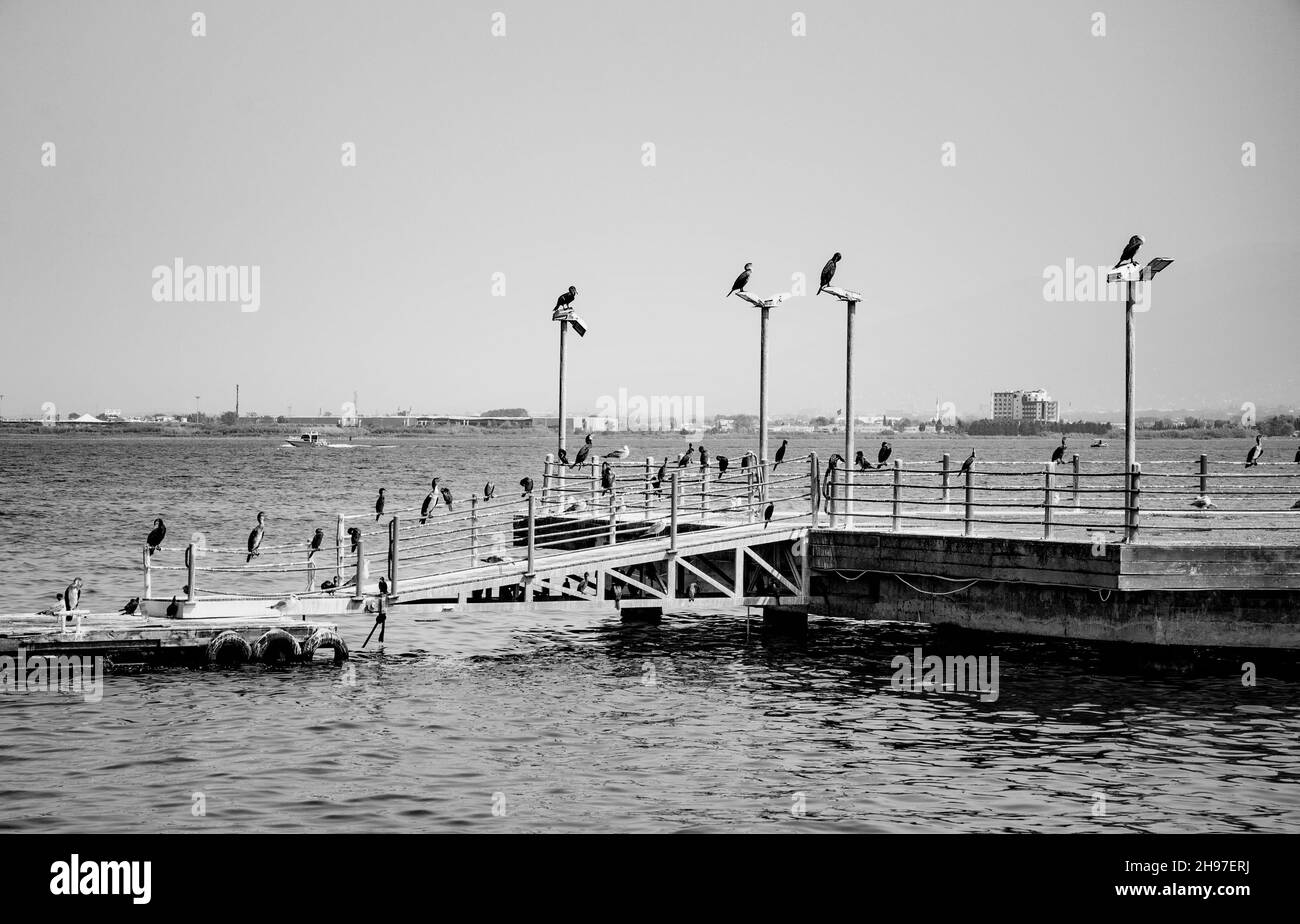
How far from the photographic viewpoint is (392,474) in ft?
466

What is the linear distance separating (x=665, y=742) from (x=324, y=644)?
8.31 meters

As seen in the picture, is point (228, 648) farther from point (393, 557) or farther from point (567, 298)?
point (567, 298)

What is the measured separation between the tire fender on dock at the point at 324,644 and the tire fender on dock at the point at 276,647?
0.55ft

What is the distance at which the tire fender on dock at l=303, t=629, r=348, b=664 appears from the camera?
2556 cm

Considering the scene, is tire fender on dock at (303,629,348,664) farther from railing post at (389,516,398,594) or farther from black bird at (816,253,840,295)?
black bird at (816,253,840,295)

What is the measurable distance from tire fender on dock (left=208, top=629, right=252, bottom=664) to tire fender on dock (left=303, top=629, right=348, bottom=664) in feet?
3.72

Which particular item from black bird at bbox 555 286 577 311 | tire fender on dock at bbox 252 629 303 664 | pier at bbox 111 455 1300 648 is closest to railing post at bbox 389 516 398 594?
pier at bbox 111 455 1300 648

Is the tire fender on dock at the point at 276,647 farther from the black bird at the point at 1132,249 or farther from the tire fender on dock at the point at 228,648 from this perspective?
the black bird at the point at 1132,249

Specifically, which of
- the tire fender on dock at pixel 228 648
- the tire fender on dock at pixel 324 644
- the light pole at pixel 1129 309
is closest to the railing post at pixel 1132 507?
the light pole at pixel 1129 309

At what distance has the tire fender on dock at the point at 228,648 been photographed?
24.6 metres

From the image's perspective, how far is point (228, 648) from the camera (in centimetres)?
2469

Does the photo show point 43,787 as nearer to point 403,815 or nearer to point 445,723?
point 403,815

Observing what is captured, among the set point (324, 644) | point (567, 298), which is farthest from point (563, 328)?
point (324, 644)

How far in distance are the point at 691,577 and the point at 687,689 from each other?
254 inches
